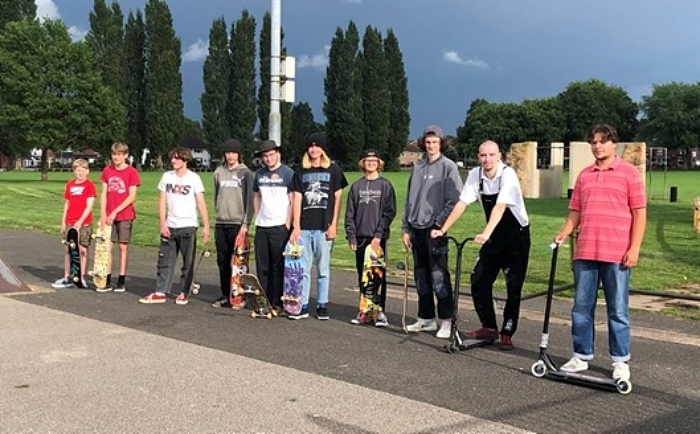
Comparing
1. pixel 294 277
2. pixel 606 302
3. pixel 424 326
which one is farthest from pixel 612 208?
pixel 294 277

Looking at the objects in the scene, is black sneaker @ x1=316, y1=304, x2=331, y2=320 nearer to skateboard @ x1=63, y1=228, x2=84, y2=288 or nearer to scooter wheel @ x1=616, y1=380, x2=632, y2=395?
scooter wheel @ x1=616, y1=380, x2=632, y2=395

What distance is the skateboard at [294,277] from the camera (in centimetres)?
789

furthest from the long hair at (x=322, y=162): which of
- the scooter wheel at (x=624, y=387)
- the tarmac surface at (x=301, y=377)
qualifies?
the scooter wheel at (x=624, y=387)

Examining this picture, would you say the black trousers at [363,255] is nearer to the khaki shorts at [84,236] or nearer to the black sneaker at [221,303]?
the black sneaker at [221,303]

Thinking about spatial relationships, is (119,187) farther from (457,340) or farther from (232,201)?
(457,340)

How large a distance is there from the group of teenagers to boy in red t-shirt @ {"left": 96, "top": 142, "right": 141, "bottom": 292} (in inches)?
0.6

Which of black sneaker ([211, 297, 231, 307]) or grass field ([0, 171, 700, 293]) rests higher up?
grass field ([0, 171, 700, 293])

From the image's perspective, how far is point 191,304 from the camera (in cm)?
878

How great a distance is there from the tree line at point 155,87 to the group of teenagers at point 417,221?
160 feet

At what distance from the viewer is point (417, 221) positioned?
715 centimetres

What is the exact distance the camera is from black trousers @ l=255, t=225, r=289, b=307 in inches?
321

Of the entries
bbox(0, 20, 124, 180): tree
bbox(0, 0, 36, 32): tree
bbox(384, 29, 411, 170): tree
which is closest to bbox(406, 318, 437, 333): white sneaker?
bbox(0, 20, 124, 180): tree

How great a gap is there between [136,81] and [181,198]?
3243 inches

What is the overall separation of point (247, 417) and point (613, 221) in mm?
2875
